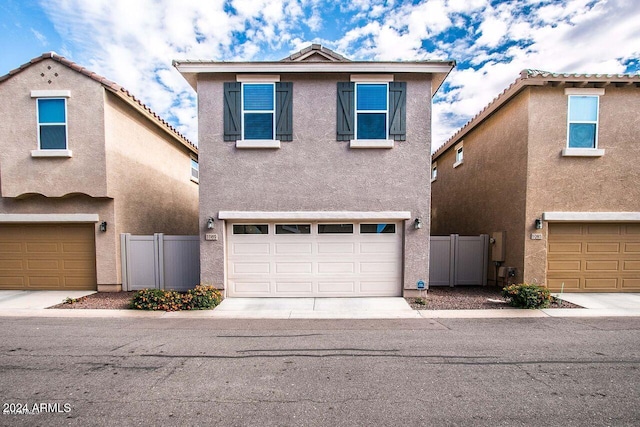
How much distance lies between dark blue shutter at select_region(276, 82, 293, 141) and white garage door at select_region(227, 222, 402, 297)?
273 cm

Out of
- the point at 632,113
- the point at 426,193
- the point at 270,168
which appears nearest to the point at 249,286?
the point at 270,168

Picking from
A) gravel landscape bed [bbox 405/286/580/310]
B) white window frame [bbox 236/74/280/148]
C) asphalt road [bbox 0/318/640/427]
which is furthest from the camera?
white window frame [bbox 236/74/280/148]

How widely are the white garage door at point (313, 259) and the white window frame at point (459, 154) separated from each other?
23.2ft

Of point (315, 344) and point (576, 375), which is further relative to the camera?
point (315, 344)

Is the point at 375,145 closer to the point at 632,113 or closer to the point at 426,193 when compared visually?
the point at 426,193

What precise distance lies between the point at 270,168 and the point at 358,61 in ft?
13.4

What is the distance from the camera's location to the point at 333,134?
7969 mm

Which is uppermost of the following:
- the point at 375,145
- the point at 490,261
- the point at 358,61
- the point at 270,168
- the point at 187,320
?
the point at 358,61

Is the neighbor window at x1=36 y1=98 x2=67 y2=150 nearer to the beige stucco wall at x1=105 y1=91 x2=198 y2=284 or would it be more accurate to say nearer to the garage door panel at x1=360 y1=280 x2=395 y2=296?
the beige stucco wall at x1=105 y1=91 x2=198 y2=284

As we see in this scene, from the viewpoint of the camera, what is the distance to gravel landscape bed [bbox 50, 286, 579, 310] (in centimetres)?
727

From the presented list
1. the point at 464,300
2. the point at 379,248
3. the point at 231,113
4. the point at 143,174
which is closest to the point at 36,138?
the point at 143,174

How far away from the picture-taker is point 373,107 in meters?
8.02

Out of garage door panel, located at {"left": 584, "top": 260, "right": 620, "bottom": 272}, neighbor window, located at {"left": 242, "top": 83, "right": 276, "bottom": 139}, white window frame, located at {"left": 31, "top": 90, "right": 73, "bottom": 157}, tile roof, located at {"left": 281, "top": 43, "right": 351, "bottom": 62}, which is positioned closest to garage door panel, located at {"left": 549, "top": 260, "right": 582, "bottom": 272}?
garage door panel, located at {"left": 584, "top": 260, "right": 620, "bottom": 272}

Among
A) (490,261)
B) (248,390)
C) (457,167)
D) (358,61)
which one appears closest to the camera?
(248,390)
